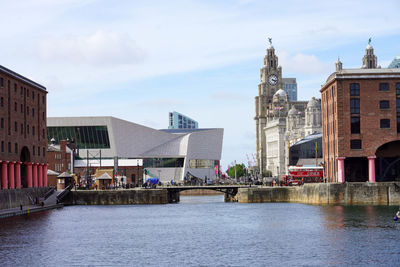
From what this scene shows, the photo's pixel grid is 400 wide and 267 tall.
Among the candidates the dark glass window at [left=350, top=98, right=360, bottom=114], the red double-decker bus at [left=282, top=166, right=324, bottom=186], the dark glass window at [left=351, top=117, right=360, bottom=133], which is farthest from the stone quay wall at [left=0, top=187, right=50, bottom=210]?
the dark glass window at [left=350, top=98, right=360, bottom=114]

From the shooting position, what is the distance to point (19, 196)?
399ft

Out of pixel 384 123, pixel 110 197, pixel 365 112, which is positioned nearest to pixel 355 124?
pixel 365 112

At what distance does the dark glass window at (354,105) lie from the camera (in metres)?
126

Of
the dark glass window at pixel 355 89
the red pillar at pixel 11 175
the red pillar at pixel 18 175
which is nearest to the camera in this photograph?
the red pillar at pixel 11 175

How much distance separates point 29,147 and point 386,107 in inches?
2323

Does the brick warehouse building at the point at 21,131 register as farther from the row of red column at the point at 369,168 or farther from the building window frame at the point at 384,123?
the building window frame at the point at 384,123

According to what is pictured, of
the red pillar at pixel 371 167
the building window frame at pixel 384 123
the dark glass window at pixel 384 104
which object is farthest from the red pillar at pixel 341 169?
the dark glass window at pixel 384 104

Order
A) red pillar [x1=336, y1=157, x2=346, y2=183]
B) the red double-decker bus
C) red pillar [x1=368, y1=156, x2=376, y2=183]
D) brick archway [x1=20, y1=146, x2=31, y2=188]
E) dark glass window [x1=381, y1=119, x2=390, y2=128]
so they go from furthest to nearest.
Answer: the red double-decker bus, brick archway [x1=20, y1=146, x2=31, y2=188], red pillar [x1=336, y1=157, x2=346, y2=183], red pillar [x1=368, y1=156, x2=376, y2=183], dark glass window [x1=381, y1=119, x2=390, y2=128]

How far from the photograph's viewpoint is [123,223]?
10438cm

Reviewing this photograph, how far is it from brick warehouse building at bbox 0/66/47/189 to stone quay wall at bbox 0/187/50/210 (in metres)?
1.08

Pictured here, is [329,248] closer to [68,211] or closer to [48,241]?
[48,241]

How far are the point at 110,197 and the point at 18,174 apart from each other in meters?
31.4

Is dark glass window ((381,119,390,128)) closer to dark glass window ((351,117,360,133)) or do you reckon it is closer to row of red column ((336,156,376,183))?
dark glass window ((351,117,360,133))

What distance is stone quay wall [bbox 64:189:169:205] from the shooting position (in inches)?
5906
